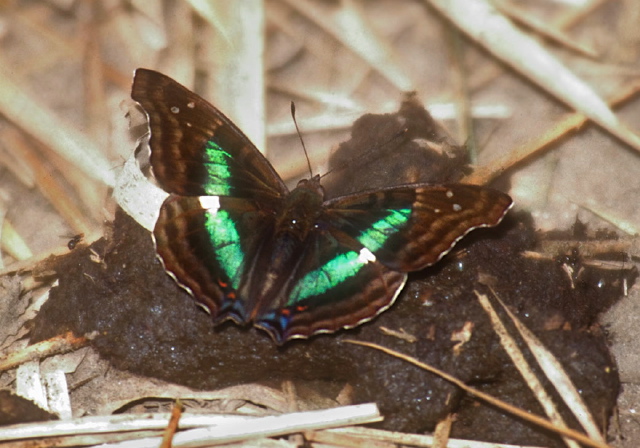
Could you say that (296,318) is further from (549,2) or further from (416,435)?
(549,2)

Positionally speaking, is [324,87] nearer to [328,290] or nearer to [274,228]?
[274,228]

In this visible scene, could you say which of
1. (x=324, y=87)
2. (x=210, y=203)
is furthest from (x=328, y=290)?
(x=324, y=87)

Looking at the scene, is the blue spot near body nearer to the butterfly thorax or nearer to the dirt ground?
the butterfly thorax

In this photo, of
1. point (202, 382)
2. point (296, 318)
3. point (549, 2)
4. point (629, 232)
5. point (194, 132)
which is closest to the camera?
point (296, 318)

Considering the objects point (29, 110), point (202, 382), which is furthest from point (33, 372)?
point (29, 110)

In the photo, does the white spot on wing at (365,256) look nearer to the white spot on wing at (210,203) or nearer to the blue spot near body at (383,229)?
the blue spot near body at (383,229)

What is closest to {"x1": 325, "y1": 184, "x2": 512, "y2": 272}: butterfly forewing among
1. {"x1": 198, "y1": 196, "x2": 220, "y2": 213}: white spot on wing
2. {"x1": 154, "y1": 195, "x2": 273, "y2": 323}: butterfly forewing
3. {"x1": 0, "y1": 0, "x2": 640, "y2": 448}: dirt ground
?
{"x1": 154, "y1": 195, "x2": 273, "y2": 323}: butterfly forewing
